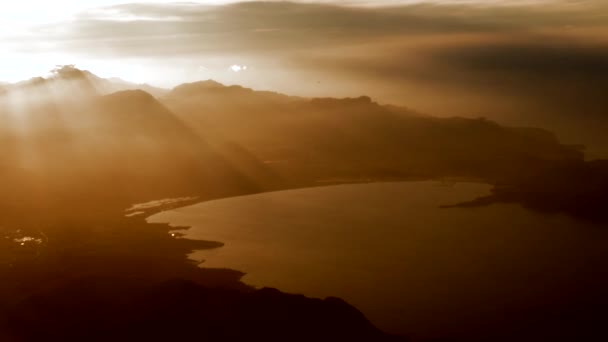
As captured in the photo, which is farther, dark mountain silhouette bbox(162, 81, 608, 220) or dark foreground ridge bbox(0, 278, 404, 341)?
dark mountain silhouette bbox(162, 81, 608, 220)

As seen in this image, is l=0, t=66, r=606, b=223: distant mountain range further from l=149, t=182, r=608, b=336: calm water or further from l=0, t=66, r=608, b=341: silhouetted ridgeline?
l=149, t=182, r=608, b=336: calm water

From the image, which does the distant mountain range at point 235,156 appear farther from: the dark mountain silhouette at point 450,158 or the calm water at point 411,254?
the calm water at point 411,254

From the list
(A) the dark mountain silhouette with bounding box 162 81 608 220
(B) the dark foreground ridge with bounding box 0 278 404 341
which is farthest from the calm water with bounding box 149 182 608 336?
(A) the dark mountain silhouette with bounding box 162 81 608 220

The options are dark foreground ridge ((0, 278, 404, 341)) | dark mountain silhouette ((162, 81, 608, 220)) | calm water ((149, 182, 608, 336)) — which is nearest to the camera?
dark foreground ridge ((0, 278, 404, 341))

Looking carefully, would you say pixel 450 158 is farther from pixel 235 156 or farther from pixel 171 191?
pixel 171 191

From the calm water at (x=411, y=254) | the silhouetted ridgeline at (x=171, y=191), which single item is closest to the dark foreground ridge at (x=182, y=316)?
the silhouetted ridgeline at (x=171, y=191)

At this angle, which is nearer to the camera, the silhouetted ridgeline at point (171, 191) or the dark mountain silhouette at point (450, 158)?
the silhouetted ridgeline at point (171, 191)

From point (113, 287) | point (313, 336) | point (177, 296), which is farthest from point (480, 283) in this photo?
point (113, 287)

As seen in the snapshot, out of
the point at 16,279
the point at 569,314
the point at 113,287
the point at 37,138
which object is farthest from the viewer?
the point at 37,138

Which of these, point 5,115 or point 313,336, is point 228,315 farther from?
point 5,115
